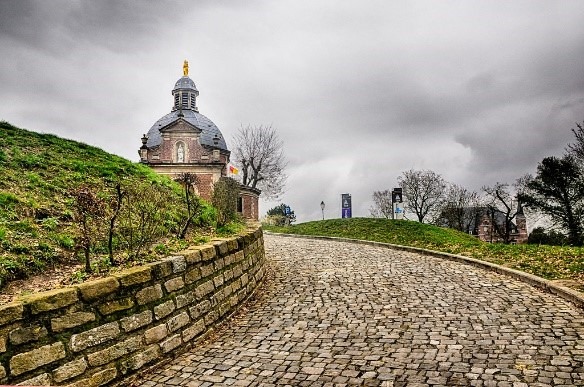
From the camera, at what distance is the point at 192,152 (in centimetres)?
4138

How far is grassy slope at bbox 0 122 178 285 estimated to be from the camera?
5.46 metres

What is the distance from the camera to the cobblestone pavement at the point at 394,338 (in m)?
4.39

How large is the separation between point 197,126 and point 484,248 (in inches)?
1389

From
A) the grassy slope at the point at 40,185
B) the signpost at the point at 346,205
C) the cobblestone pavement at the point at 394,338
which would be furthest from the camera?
the signpost at the point at 346,205

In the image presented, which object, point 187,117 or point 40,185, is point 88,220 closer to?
point 40,185

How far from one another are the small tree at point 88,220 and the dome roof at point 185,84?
47578 mm

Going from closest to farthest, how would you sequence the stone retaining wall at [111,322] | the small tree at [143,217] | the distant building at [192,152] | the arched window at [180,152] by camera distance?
the stone retaining wall at [111,322], the small tree at [143,217], the distant building at [192,152], the arched window at [180,152]

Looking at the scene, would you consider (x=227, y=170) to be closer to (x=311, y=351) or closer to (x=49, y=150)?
(x=49, y=150)

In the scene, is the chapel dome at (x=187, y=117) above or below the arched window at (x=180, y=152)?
above

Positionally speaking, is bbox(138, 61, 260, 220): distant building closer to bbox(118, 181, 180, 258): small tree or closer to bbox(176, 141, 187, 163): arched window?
bbox(176, 141, 187, 163): arched window

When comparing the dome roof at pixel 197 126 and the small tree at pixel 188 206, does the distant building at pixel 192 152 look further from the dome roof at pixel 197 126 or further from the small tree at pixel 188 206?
the small tree at pixel 188 206

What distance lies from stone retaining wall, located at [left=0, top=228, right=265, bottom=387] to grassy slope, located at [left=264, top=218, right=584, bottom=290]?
6843 millimetres

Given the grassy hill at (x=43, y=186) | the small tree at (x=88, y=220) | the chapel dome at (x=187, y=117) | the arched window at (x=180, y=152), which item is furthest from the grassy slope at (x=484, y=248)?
the chapel dome at (x=187, y=117)

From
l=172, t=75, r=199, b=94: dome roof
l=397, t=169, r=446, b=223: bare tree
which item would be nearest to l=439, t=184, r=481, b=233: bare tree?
l=397, t=169, r=446, b=223: bare tree
